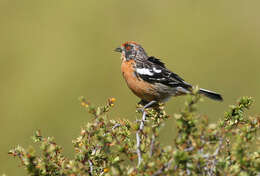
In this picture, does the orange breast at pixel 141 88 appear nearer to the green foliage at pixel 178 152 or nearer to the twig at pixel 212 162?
the green foliage at pixel 178 152

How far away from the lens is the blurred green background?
14.1 metres

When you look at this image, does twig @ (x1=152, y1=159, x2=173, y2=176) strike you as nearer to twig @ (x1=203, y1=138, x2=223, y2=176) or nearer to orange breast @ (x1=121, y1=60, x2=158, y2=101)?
twig @ (x1=203, y1=138, x2=223, y2=176)

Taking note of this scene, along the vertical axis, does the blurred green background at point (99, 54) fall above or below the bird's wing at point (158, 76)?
above

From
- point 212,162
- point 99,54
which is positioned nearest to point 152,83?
point 212,162

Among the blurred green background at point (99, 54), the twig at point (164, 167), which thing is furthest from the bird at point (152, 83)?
the blurred green background at point (99, 54)

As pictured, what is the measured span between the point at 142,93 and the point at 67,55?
35.7 ft

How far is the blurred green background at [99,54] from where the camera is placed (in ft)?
46.4

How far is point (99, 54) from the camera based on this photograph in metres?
18.0

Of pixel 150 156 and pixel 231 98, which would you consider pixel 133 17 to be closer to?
pixel 231 98

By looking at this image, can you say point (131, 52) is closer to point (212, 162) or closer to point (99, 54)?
point (212, 162)

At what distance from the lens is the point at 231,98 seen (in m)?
15.0

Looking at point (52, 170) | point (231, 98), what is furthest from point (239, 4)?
point (52, 170)

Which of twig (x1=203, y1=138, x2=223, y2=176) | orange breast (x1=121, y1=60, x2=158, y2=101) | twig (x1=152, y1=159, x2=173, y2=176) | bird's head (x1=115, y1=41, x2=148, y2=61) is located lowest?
twig (x1=152, y1=159, x2=173, y2=176)

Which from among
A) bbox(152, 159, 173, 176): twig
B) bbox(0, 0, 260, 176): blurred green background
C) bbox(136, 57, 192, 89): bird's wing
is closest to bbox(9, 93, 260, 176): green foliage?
bbox(152, 159, 173, 176): twig
